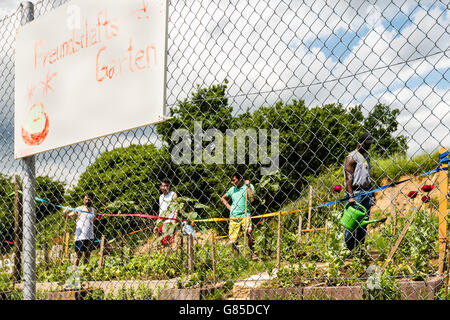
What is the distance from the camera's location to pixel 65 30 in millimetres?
2736

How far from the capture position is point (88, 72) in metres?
2.58

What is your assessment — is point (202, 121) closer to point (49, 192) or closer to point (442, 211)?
point (442, 211)

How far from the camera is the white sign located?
7.55 feet

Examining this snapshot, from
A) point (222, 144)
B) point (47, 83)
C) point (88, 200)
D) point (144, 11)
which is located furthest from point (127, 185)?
point (144, 11)

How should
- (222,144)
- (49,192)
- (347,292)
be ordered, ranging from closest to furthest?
(222,144)
(347,292)
(49,192)

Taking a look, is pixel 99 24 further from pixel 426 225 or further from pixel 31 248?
A: pixel 426 225

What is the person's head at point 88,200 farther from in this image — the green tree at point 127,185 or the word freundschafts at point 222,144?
the word freundschafts at point 222,144

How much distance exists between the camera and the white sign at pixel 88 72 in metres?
2.30

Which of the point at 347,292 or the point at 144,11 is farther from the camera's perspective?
the point at 347,292

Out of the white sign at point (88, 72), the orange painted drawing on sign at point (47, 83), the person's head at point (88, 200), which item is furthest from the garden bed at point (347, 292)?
the person's head at point (88, 200)

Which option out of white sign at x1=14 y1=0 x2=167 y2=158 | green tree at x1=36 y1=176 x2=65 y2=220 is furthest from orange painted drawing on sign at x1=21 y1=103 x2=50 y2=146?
green tree at x1=36 y1=176 x2=65 y2=220
